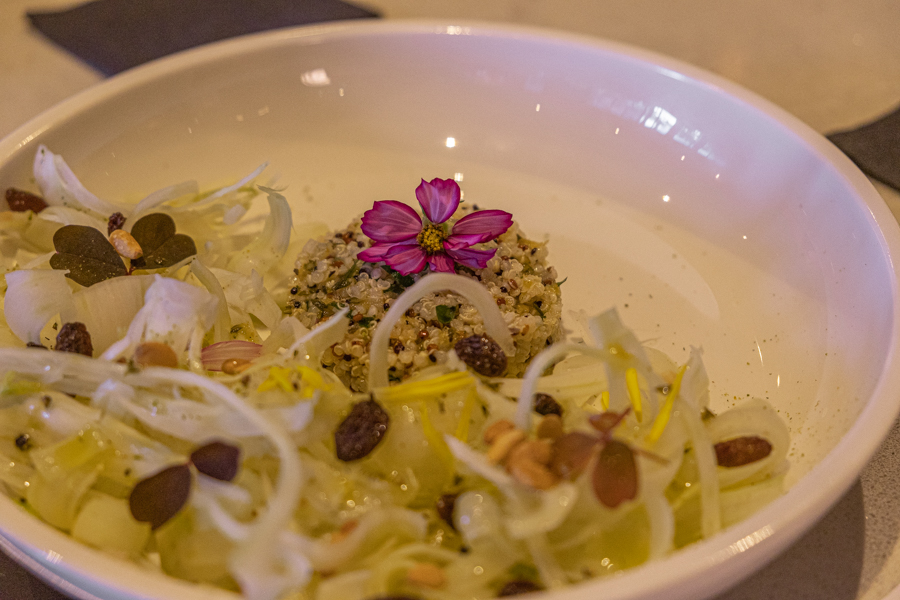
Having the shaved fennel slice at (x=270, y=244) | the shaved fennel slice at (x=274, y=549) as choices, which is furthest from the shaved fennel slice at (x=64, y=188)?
the shaved fennel slice at (x=274, y=549)

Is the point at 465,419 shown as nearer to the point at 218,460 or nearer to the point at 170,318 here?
the point at 218,460

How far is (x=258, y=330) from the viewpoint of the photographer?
51.1 inches

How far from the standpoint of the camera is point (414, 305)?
47.0 inches

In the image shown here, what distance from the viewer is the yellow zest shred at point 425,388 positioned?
0.89 metres

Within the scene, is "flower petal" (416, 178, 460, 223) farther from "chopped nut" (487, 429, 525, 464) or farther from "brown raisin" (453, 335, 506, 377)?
"chopped nut" (487, 429, 525, 464)

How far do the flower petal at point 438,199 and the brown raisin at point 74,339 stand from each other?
1.95 feet

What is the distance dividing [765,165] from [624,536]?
950mm

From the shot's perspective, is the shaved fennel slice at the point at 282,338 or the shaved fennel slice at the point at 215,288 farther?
the shaved fennel slice at the point at 215,288

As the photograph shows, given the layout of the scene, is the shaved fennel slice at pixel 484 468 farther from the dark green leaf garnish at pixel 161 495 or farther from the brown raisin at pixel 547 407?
the dark green leaf garnish at pixel 161 495

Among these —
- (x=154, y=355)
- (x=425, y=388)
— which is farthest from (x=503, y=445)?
(x=154, y=355)

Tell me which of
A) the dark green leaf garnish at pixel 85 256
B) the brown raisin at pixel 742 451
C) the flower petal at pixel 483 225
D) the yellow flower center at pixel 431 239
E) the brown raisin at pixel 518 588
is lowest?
the brown raisin at pixel 518 588

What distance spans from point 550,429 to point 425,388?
171mm

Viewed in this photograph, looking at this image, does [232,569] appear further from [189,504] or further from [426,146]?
[426,146]

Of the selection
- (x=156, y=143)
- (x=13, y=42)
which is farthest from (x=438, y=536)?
(x=13, y=42)
